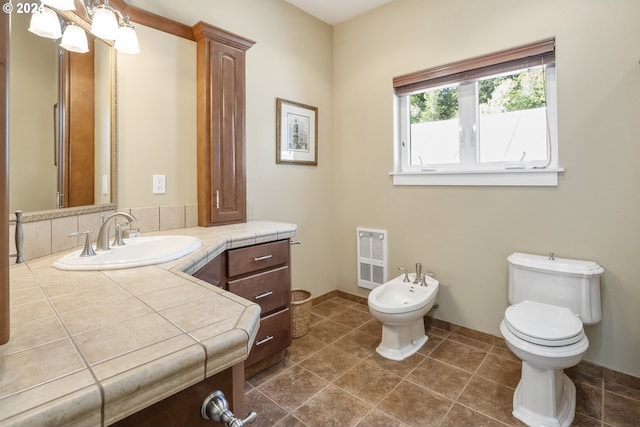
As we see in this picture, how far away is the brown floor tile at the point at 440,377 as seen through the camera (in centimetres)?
180

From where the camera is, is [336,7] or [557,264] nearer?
[557,264]

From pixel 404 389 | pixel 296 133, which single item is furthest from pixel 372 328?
pixel 296 133

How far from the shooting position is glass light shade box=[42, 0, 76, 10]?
1.27 meters

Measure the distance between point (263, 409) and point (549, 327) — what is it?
1483 mm

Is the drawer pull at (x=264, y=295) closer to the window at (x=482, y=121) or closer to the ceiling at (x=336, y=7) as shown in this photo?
the window at (x=482, y=121)

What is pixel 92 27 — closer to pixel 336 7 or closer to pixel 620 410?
pixel 336 7

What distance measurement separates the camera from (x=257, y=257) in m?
1.85

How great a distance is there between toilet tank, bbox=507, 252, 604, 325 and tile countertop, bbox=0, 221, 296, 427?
5.98 ft

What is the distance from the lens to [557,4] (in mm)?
1946

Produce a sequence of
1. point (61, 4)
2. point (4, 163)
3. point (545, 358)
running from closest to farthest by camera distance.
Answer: point (4, 163)
point (61, 4)
point (545, 358)

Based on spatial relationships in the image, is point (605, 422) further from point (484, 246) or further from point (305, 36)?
point (305, 36)

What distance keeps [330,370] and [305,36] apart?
8.91ft

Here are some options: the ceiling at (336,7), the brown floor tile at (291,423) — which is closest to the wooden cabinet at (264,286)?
the brown floor tile at (291,423)

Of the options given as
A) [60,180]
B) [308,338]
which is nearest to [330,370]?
[308,338]
